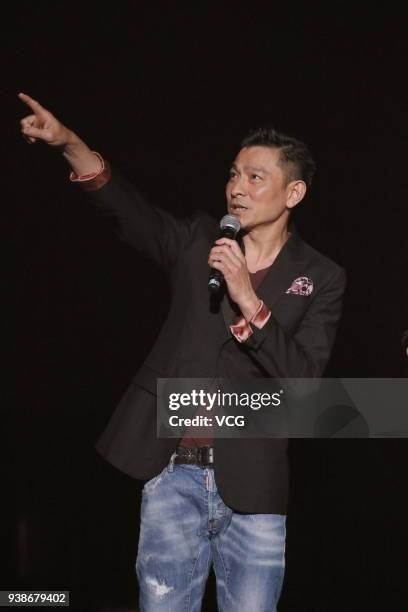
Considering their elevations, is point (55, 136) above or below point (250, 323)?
above

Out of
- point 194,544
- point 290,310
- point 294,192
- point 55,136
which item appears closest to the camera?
point 55,136

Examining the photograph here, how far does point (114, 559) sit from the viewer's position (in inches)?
124

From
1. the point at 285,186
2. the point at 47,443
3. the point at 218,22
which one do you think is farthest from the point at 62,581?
the point at 218,22

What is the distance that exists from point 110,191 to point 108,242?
141cm

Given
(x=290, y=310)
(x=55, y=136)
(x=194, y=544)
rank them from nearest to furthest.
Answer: (x=55, y=136)
(x=194, y=544)
(x=290, y=310)

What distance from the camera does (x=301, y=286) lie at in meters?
2.01

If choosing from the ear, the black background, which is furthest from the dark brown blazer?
the black background

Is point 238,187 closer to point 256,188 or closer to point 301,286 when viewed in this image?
point 256,188

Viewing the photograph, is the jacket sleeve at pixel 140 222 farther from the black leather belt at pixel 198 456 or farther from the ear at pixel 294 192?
the black leather belt at pixel 198 456

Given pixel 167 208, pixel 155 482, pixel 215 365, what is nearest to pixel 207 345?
pixel 215 365

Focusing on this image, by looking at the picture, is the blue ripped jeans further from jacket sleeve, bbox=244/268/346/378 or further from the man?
jacket sleeve, bbox=244/268/346/378

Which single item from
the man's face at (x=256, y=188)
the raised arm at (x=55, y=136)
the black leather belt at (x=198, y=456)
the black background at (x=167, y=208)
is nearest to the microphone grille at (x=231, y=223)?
the man's face at (x=256, y=188)

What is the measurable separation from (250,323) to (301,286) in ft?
0.75

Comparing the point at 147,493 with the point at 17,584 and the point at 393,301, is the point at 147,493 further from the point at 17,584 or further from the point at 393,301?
the point at 393,301
